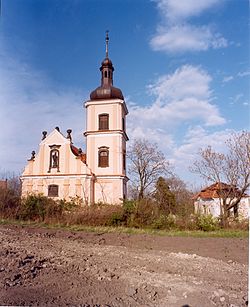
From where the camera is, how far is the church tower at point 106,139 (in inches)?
542

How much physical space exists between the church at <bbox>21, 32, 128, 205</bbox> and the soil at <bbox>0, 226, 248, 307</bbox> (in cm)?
922

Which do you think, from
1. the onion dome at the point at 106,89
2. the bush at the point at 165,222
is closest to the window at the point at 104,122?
the onion dome at the point at 106,89

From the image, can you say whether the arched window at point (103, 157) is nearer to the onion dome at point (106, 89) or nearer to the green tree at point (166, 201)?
the onion dome at point (106, 89)

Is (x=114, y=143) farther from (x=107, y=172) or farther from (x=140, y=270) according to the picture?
(x=140, y=270)

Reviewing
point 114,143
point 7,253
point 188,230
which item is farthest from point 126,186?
point 7,253

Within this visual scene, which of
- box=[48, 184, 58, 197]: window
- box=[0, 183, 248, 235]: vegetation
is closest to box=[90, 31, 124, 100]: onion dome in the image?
box=[48, 184, 58, 197]: window

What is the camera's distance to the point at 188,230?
24.3ft

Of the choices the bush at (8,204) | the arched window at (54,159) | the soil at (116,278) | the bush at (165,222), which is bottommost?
the bush at (165,222)

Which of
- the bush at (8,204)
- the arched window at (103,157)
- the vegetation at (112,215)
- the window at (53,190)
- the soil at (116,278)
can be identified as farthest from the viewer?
the arched window at (103,157)

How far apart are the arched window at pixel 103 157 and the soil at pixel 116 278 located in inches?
390

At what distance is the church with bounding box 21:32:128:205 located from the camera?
13.5 m

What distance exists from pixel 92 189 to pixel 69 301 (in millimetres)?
11514

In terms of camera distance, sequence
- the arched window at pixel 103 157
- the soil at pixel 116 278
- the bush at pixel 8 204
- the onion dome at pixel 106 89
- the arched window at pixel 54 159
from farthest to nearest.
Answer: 1. the onion dome at pixel 106 89
2. the arched window at pixel 103 157
3. the arched window at pixel 54 159
4. the bush at pixel 8 204
5. the soil at pixel 116 278

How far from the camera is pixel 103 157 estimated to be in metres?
14.3
